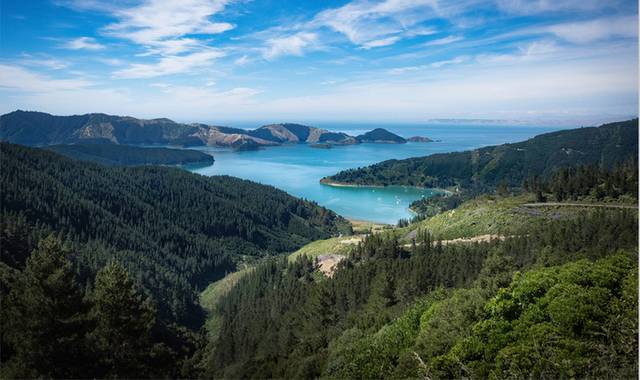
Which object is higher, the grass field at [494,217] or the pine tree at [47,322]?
the pine tree at [47,322]

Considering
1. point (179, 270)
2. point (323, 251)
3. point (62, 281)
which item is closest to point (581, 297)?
point (62, 281)

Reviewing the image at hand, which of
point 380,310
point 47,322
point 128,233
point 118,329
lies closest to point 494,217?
point 380,310

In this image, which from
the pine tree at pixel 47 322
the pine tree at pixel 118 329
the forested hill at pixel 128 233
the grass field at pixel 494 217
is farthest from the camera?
the forested hill at pixel 128 233

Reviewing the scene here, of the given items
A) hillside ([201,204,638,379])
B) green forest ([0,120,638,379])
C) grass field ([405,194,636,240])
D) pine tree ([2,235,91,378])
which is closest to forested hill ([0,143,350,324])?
green forest ([0,120,638,379])

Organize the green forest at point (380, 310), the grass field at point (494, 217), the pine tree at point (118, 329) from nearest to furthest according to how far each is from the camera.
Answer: the green forest at point (380, 310)
the pine tree at point (118, 329)
the grass field at point (494, 217)

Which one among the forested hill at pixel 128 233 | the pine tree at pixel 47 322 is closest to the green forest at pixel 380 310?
the pine tree at pixel 47 322

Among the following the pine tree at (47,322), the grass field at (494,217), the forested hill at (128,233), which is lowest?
the forested hill at (128,233)

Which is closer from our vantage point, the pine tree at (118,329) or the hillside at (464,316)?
the hillside at (464,316)

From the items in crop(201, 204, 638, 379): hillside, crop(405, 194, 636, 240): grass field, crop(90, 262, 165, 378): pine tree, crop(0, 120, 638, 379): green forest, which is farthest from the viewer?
crop(405, 194, 636, 240): grass field

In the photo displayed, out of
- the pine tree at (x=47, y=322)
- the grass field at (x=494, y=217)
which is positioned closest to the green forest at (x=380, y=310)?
the pine tree at (x=47, y=322)

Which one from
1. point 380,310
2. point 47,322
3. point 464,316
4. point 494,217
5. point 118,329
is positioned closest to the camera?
point 464,316

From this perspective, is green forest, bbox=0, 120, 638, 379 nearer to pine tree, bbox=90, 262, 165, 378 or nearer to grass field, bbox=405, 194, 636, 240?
pine tree, bbox=90, 262, 165, 378

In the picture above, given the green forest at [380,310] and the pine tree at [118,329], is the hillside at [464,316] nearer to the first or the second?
the green forest at [380,310]

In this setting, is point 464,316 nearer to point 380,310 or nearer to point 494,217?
point 380,310
